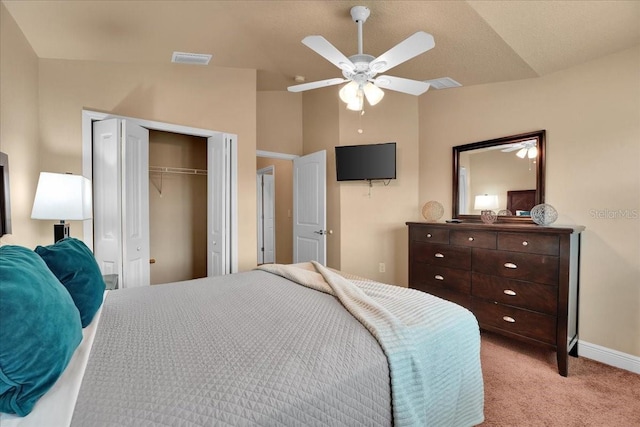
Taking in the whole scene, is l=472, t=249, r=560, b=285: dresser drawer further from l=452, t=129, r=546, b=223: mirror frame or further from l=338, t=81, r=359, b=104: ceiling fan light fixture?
l=338, t=81, r=359, b=104: ceiling fan light fixture

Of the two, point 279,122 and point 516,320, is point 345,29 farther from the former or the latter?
point 516,320

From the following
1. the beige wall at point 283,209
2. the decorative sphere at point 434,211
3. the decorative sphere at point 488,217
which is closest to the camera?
the decorative sphere at point 488,217

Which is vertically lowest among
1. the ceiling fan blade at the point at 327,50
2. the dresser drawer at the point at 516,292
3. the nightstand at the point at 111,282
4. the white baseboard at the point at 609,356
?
the white baseboard at the point at 609,356

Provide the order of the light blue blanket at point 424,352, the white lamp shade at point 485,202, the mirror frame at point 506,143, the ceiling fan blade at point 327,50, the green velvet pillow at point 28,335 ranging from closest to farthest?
the green velvet pillow at point 28,335 < the light blue blanket at point 424,352 < the ceiling fan blade at point 327,50 < the mirror frame at point 506,143 < the white lamp shade at point 485,202

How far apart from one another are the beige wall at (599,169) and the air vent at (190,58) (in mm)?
3037

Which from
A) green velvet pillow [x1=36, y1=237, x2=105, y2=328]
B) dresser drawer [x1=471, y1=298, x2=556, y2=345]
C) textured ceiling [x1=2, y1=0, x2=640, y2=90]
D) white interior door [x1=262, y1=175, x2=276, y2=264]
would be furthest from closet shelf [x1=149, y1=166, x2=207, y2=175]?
dresser drawer [x1=471, y1=298, x2=556, y2=345]

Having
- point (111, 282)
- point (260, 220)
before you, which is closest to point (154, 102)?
point (111, 282)

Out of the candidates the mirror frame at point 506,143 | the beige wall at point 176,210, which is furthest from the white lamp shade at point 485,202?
the beige wall at point 176,210

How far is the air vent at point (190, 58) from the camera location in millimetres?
3002

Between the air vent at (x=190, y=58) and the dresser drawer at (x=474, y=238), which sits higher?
the air vent at (x=190, y=58)

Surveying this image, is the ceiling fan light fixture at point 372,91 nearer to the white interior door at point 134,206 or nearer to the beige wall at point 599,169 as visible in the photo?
the beige wall at point 599,169

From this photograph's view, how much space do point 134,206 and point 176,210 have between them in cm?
117

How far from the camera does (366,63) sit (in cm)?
209

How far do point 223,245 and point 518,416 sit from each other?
2788 mm
